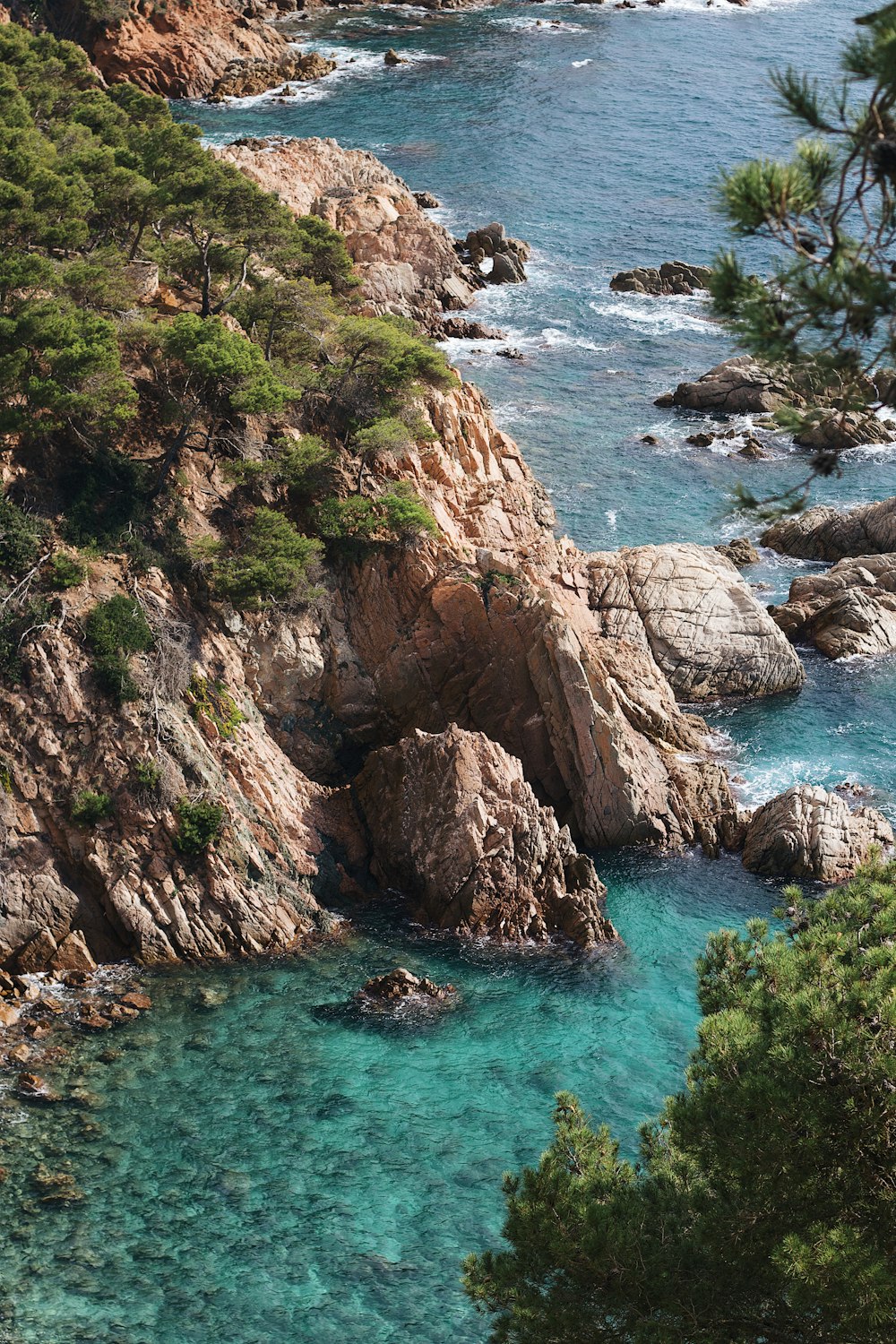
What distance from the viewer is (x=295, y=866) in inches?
1737

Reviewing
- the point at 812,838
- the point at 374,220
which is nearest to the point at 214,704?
the point at 812,838

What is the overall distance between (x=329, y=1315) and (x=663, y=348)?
68895 millimetres

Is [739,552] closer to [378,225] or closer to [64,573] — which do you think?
[378,225]

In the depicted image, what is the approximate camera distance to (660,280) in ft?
313

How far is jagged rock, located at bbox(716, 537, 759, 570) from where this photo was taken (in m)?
66.6

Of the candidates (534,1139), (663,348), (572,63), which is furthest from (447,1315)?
(572,63)

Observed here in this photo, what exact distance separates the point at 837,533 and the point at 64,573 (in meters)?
39.5

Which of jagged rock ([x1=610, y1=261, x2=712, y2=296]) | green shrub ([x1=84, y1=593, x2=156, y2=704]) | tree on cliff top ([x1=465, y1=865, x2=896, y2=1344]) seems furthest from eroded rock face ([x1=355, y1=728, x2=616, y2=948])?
jagged rock ([x1=610, y1=261, x2=712, y2=296])

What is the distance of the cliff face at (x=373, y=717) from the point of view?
40.9 metres

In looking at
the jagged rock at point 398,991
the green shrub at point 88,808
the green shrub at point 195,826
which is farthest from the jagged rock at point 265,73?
the jagged rock at point 398,991

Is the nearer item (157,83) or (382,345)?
(382,345)

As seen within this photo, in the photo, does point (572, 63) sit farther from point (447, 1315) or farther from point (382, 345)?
point (447, 1315)

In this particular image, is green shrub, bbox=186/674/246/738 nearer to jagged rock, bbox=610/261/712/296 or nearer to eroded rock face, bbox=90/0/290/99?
jagged rock, bbox=610/261/712/296

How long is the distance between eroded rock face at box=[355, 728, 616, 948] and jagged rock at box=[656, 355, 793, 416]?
40347 mm
